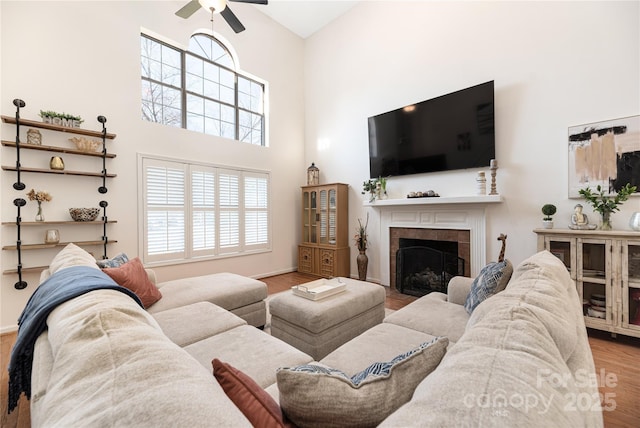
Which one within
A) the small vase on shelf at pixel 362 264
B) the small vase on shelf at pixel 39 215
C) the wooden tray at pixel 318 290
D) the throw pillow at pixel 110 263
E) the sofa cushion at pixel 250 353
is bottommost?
the small vase on shelf at pixel 362 264

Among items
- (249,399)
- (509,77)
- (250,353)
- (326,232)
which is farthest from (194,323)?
(509,77)

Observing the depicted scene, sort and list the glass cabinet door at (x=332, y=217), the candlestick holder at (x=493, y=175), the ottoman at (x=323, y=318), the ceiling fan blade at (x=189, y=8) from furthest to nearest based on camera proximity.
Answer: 1. the glass cabinet door at (x=332, y=217)
2. the candlestick holder at (x=493, y=175)
3. the ceiling fan blade at (x=189, y=8)
4. the ottoman at (x=323, y=318)

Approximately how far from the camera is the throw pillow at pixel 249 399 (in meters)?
0.61

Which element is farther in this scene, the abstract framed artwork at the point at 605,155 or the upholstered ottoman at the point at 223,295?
the abstract framed artwork at the point at 605,155

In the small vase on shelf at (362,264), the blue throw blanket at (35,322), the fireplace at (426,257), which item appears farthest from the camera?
the small vase on shelf at (362,264)

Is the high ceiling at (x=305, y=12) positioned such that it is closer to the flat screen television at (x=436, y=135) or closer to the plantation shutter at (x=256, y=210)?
the flat screen television at (x=436, y=135)

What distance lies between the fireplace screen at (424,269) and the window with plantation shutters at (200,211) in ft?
7.88

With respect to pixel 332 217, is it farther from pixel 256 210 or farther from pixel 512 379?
pixel 512 379

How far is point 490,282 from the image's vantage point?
1697mm

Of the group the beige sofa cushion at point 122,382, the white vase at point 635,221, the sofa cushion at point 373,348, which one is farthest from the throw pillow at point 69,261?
the white vase at point 635,221

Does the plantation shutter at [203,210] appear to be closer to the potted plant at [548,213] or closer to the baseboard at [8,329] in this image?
the baseboard at [8,329]

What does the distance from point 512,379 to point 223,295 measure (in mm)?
2321

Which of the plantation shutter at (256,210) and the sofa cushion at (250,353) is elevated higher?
the plantation shutter at (256,210)

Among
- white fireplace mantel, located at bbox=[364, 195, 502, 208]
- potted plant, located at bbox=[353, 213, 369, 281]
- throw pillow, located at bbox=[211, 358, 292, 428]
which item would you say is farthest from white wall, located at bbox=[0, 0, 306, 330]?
throw pillow, located at bbox=[211, 358, 292, 428]
